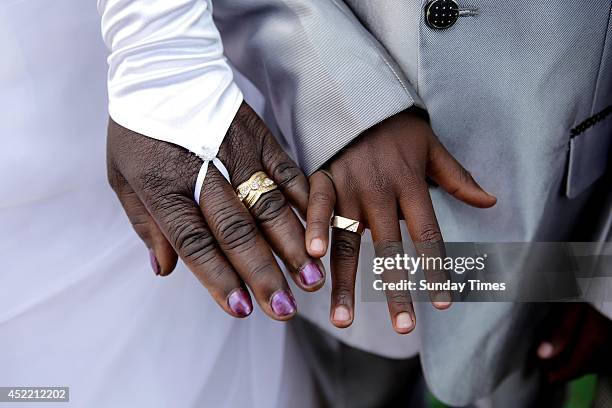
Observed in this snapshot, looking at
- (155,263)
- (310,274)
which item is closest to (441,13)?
(310,274)

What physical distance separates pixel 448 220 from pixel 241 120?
→ 32cm

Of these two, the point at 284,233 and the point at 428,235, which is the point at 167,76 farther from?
the point at 428,235

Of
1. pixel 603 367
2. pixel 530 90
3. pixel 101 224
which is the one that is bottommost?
pixel 603 367

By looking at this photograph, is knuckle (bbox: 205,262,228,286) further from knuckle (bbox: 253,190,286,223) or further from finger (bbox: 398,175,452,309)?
finger (bbox: 398,175,452,309)

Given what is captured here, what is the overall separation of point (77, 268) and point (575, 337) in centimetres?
81

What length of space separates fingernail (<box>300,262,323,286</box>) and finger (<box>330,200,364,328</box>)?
0.03m

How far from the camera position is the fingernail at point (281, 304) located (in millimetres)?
641

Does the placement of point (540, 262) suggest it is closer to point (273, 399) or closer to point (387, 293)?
point (387, 293)

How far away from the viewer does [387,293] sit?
69 cm

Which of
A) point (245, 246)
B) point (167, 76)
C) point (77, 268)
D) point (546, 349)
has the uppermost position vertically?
point (167, 76)

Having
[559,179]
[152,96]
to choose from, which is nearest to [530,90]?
[559,179]

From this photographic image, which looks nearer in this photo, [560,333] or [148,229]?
[148,229]

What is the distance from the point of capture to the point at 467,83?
754mm

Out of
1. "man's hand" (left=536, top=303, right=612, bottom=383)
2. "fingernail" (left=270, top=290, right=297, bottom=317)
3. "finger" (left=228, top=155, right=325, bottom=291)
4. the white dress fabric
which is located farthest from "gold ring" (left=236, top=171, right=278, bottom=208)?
"man's hand" (left=536, top=303, right=612, bottom=383)
